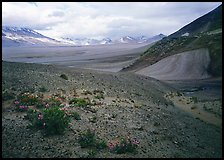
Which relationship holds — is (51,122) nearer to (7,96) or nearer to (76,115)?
(76,115)

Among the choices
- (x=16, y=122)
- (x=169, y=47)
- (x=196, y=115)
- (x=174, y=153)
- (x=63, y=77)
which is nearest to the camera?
(x=174, y=153)

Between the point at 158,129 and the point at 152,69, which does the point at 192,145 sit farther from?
the point at 152,69

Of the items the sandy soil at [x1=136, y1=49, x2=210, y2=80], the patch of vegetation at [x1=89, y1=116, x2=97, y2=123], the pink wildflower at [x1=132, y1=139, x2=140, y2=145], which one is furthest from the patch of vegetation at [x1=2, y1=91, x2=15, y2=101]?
the sandy soil at [x1=136, y1=49, x2=210, y2=80]

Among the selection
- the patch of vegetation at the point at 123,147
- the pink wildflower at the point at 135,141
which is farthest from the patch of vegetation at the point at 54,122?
the pink wildflower at the point at 135,141

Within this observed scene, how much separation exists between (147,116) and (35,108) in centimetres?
779

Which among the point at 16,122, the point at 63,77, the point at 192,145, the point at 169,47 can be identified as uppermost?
the point at 169,47

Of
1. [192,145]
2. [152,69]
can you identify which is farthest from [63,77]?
[152,69]

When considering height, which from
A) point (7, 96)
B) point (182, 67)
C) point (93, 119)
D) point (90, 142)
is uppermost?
point (182, 67)

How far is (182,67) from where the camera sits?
6581 cm

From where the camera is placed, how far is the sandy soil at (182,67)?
6047 centimetres

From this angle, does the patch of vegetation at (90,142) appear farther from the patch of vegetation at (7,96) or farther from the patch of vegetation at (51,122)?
the patch of vegetation at (7,96)

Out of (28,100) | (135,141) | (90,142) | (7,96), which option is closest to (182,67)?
(28,100)

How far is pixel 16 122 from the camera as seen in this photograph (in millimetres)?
16766

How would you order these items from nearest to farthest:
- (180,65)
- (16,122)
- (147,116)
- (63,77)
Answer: (16,122) < (147,116) < (63,77) < (180,65)
